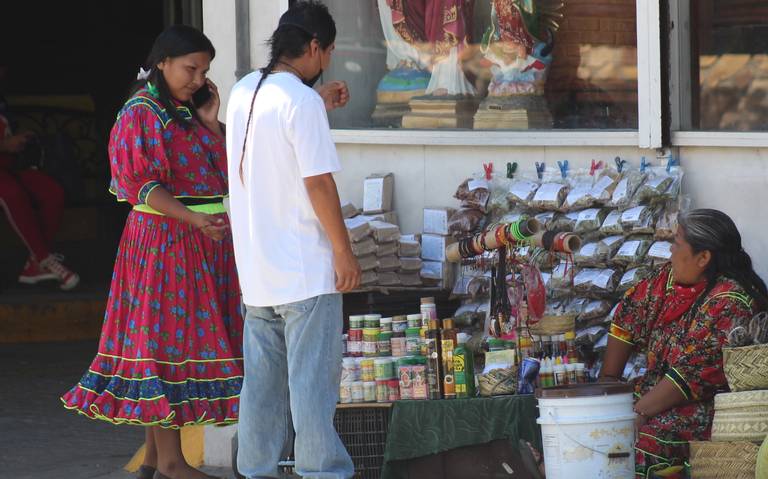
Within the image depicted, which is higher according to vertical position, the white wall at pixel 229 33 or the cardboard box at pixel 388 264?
the white wall at pixel 229 33

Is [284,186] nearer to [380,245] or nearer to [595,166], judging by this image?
[380,245]

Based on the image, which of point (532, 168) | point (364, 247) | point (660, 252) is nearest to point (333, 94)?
point (364, 247)

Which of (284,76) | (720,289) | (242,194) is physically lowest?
(720,289)

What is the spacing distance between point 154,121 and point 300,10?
3.55 ft

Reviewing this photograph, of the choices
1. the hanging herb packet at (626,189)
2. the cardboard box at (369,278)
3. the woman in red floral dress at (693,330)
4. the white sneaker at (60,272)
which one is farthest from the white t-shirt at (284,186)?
the white sneaker at (60,272)

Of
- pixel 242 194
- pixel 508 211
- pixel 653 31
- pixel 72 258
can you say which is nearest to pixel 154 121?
pixel 242 194

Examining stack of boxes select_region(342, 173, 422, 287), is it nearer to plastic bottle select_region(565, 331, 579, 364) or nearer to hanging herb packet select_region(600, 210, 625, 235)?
hanging herb packet select_region(600, 210, 625, 235)

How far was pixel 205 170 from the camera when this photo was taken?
5387mm

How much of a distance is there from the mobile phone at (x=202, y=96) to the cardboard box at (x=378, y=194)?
893 mm

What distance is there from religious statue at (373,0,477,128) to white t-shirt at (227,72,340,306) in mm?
1947

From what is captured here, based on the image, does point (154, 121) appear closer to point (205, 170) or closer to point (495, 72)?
point (205, 170)

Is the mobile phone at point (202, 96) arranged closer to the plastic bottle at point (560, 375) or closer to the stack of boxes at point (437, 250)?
the stack of boxes at point (437, 250)

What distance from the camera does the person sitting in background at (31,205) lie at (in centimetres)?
966

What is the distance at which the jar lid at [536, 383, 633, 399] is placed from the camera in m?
4.61
